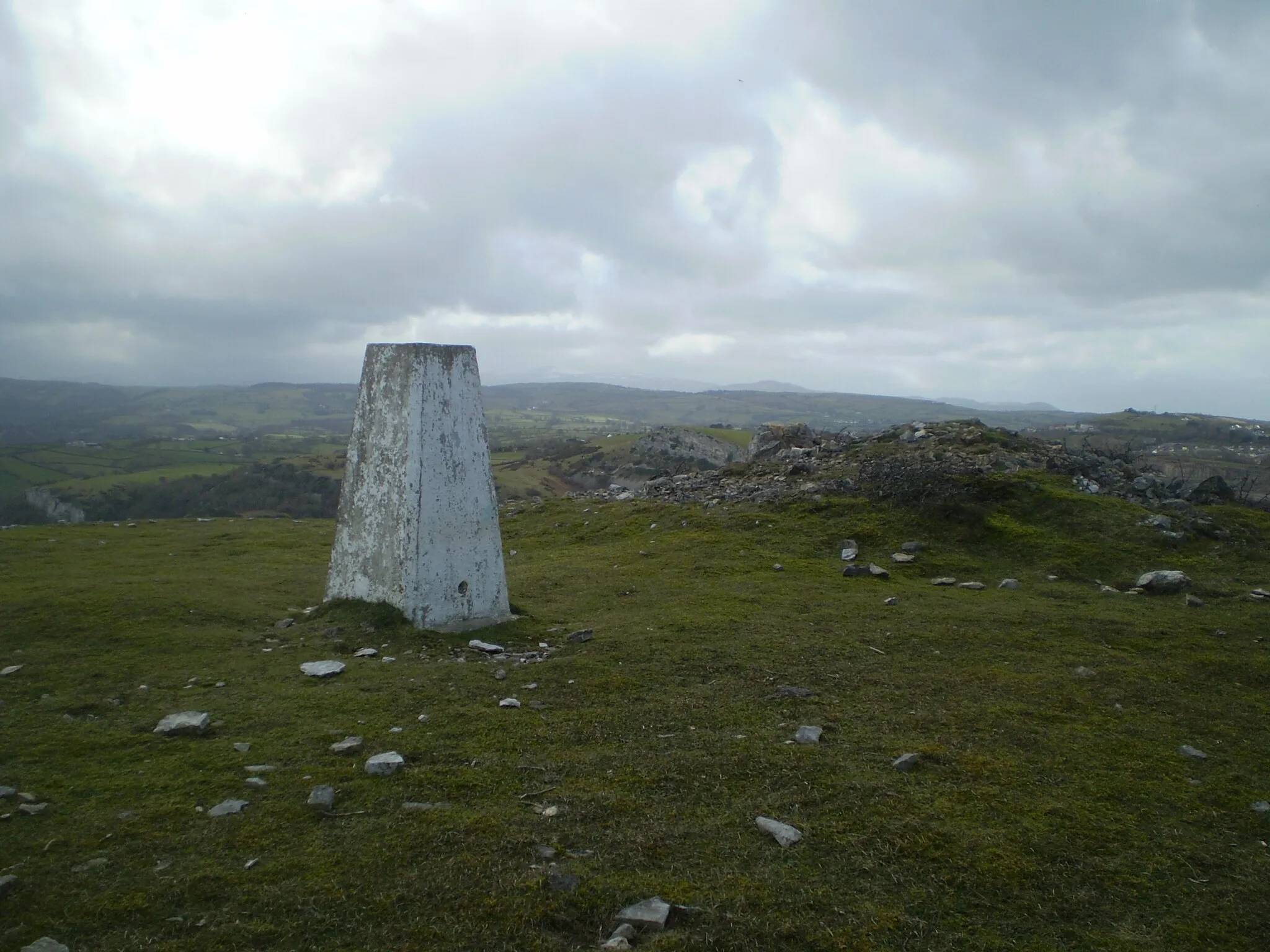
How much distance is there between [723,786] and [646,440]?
3772 centimetres

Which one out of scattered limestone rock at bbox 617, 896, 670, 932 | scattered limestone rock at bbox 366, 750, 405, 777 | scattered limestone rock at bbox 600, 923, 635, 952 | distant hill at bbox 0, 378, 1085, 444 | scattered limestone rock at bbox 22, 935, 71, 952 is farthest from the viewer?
distant hill at bbox 0, 378, 1085, 444

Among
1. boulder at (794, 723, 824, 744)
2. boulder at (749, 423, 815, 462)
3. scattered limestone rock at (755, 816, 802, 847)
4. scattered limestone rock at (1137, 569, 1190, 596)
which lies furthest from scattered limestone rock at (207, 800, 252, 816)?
boulder at (749, 423, 815, 462)

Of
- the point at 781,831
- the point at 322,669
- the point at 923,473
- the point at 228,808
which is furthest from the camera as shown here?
the point at 923,473

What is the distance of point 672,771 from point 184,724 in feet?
12.3

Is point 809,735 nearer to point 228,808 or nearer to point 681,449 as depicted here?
point 228,808

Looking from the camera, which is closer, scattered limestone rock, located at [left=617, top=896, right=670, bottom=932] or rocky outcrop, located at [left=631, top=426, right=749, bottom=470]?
scattered limestone rock, located at [left=617, top=896, right=670, bottom=932]

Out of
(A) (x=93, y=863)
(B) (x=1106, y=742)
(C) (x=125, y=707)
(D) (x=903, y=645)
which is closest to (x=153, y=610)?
(C) (x=125, y=707)

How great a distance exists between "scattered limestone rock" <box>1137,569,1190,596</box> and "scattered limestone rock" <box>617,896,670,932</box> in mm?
9447

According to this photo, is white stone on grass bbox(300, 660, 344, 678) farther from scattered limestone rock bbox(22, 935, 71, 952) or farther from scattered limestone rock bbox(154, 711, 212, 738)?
scattered limestone rock bbox(22, 935, 71, 952)

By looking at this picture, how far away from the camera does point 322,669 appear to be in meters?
7.13

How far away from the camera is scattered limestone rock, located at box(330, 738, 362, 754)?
5285 mm

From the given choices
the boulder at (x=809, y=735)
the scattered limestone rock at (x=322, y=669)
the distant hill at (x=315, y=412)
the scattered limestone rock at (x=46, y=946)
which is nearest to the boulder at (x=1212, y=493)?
the boulder at (x=809, y=735)

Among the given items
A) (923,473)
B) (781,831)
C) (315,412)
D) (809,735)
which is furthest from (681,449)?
(315,412)

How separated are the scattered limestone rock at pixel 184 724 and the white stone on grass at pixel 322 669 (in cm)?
134
